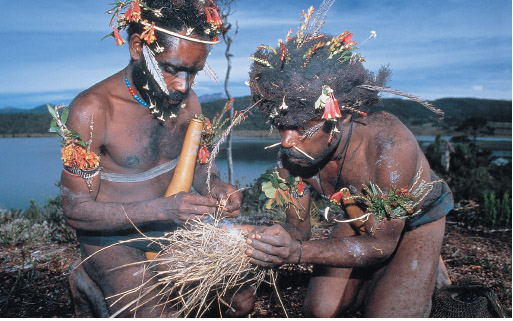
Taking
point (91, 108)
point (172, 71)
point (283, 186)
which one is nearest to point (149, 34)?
point (172, 71)

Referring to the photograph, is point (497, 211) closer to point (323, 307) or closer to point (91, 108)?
point (323, 307)

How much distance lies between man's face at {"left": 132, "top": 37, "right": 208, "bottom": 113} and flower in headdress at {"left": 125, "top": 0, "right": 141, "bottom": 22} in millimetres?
254

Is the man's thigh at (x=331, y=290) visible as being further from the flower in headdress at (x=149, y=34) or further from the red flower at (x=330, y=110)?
the flower in headdress at (x=149, y=34)

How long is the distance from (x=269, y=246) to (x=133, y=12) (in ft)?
5.76

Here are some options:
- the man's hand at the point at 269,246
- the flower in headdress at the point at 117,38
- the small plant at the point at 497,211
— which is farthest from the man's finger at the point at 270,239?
the small plant at the point at 497,211

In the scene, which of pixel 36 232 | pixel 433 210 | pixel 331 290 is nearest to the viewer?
pixel 433 210

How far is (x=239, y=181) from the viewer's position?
782 centimetres

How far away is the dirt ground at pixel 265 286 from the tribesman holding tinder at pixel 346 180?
60cm

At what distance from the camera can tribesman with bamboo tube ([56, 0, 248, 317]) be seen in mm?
2695

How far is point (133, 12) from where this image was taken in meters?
2.64

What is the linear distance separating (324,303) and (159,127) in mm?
1951

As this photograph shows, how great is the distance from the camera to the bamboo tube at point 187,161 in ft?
10.1

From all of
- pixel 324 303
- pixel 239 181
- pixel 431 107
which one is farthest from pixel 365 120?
pixel 239 181

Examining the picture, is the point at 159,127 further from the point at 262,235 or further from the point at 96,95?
the point at 262,235
